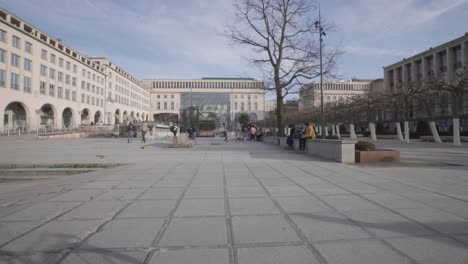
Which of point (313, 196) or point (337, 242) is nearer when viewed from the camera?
point (337, 242)

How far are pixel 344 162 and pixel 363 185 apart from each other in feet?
14.4

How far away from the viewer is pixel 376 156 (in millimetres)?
10773

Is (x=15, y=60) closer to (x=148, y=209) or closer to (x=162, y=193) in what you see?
(x=162, y=193)

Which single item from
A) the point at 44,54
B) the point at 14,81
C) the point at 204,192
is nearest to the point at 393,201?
the point at 204,192

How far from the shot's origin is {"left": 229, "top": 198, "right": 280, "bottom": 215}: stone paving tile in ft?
14.4

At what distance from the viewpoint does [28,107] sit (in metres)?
46.8

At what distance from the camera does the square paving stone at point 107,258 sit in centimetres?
274

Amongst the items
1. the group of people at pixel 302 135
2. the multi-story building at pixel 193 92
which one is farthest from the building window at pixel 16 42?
the multi-story building at pixel 193 92

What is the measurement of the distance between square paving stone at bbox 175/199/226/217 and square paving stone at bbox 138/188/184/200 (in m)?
0.51

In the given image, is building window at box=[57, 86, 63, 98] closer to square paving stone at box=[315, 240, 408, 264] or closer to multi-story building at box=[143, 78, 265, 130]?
multi-story building at box=[143, 78, 265, 130]

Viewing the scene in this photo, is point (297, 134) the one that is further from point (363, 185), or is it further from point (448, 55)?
point (448, 55)

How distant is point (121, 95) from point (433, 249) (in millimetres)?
98547

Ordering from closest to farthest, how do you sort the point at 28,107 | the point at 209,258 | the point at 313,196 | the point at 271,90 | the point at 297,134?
the point at 209,258
the point at 313,196
the point at 297,134
the point at 271,90
the point at 28,107

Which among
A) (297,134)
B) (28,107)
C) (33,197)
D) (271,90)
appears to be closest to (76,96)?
(28,107)
